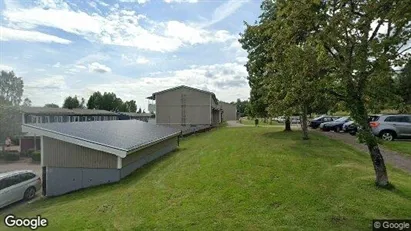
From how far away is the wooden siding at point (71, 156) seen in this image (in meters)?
13.8

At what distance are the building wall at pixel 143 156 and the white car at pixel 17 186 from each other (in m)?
4.68

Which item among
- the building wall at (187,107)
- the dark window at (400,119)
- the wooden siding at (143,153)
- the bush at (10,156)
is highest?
the building wall at (187,107)

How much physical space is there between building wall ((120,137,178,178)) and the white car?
468 cm

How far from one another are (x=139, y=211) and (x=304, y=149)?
11.8 metres

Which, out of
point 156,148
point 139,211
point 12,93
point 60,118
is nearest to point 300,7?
point 139,211

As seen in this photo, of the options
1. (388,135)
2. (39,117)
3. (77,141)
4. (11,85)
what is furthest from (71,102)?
(388,135)

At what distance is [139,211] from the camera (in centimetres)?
826

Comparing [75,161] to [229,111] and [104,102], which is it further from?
[229,111]

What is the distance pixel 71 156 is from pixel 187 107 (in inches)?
1201

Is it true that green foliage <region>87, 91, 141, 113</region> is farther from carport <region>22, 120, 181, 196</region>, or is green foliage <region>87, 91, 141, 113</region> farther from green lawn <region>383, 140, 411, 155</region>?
green lawn <region>383, 140, 411, 155</region>

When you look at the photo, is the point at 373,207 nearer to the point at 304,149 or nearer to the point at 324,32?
the point at 324,32

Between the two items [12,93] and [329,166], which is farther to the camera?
[12,93]

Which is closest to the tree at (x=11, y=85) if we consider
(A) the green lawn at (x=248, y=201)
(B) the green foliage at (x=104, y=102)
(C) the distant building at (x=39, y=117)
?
(B) the green foliage at (x=104, y=102)

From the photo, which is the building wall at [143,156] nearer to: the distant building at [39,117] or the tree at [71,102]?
the distant building at [39,117]
